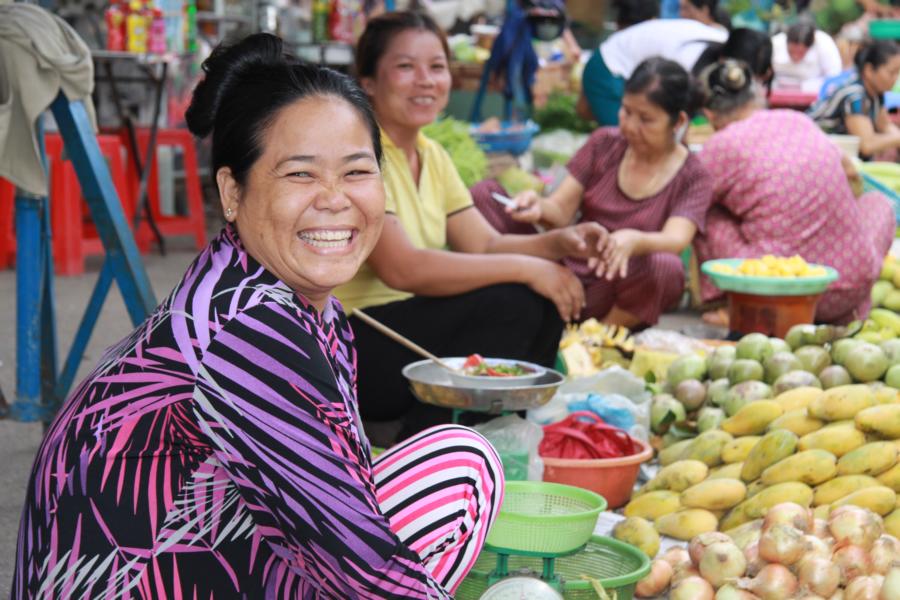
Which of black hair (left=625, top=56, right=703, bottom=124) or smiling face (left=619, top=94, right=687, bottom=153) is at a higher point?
black hair (left=625, top=56, right=703, bottom=124)

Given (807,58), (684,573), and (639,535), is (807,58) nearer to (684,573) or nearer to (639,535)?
(639,535)

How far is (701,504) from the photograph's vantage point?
265 centimetres

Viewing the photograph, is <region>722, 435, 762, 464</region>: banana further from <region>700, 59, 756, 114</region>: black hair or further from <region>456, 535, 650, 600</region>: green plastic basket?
<region>700, 59, 756, 114</region>: black hair

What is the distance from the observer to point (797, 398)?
9.68 ft

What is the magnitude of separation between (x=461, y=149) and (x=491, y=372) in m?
3.14

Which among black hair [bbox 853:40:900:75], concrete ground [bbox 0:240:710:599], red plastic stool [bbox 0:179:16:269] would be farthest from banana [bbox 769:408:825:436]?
black hair [bbox 853:40:900:75]

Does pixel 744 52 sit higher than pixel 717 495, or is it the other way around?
pixel 744 52

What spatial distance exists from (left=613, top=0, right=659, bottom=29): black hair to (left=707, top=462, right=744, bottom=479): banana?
18.8ft

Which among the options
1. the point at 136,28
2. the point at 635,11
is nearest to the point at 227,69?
the point at 136,28

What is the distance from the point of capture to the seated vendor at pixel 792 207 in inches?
187

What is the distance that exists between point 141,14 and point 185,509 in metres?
4.77

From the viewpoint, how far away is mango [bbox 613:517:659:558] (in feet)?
8.21

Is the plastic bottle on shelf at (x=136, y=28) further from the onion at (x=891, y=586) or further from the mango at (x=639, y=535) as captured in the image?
the onion at (x=891, y=586)

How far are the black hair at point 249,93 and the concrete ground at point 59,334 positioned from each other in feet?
4.21
